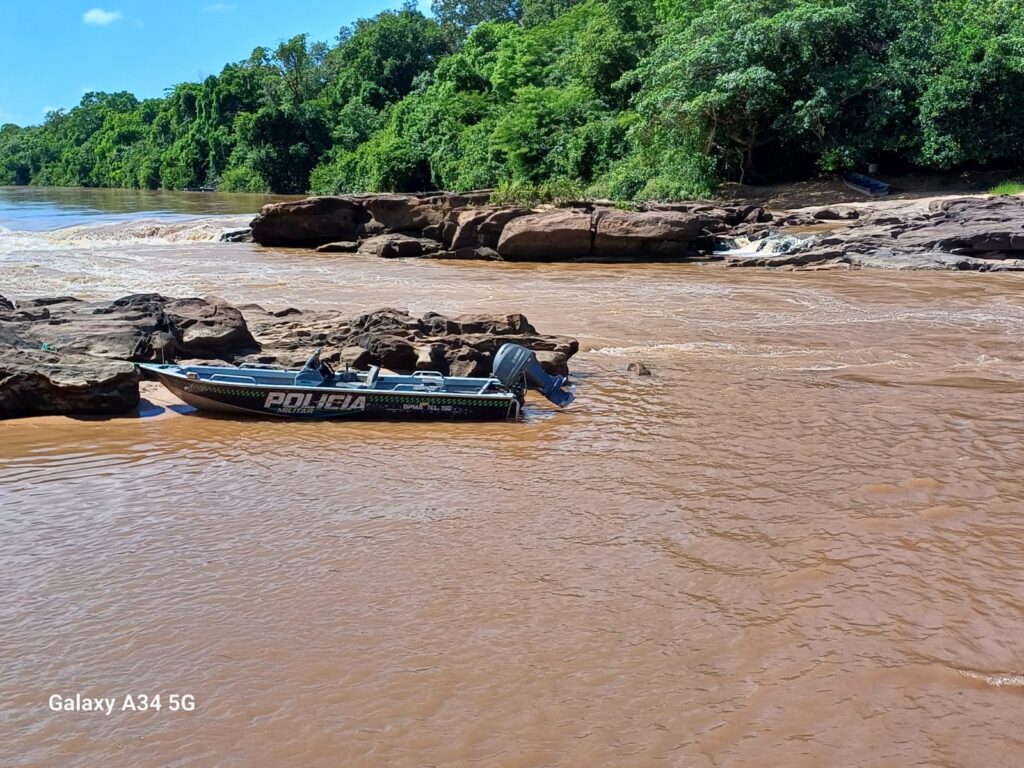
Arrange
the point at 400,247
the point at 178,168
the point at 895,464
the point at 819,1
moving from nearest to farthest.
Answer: the point at 895,464, the point at 400,247, the point at 819,1, the point at 178,168

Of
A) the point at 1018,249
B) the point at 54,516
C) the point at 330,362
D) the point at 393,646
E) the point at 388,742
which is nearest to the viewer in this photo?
the point at 388,742

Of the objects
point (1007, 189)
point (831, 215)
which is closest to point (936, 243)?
point (831, 215)

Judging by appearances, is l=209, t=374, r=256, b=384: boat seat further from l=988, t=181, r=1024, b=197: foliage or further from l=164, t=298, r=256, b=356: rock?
l=988, t=181, r=1024, b=197: foliage

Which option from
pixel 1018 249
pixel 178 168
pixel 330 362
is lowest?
pixel 330 362

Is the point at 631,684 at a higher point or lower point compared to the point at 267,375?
lower

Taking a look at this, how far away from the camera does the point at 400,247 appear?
24.6 meters

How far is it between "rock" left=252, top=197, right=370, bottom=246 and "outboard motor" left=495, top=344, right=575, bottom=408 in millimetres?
18471

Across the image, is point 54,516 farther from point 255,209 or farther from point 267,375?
point 255,209

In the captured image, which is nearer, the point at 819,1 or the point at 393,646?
the point at 393,646

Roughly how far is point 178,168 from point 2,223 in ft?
136

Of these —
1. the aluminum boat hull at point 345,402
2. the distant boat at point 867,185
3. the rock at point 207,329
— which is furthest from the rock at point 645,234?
the aluminum boat hull at point 345,402

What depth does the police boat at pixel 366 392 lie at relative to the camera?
8.91 meters

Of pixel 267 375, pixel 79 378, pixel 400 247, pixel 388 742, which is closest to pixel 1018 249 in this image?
pixel 400 247

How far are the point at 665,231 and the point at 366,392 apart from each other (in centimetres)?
1442
